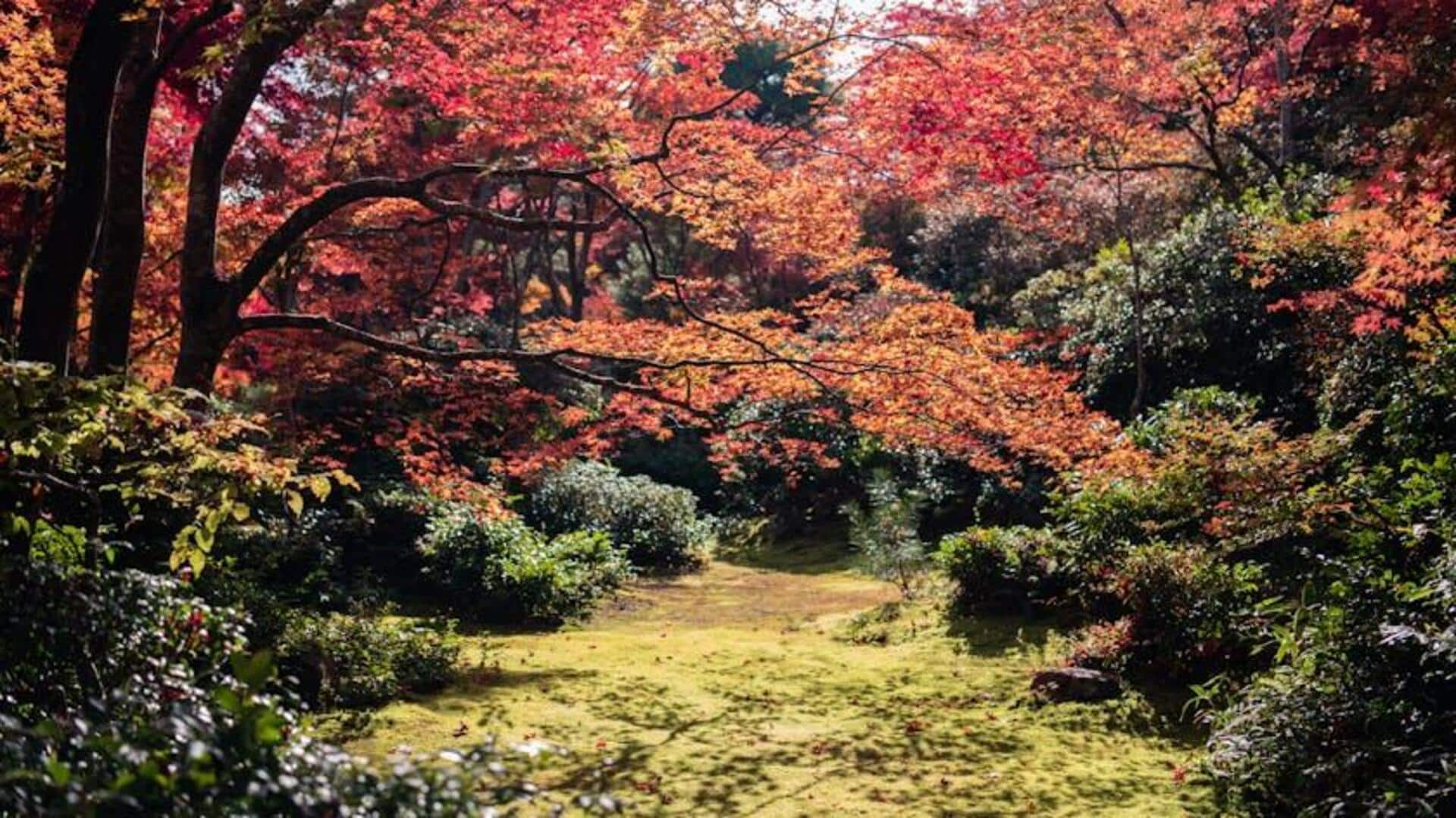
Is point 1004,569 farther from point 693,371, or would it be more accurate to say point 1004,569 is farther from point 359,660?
point 359,660

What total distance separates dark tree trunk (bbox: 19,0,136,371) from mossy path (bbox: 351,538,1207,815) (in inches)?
97.8

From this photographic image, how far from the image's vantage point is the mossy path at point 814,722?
5309mm

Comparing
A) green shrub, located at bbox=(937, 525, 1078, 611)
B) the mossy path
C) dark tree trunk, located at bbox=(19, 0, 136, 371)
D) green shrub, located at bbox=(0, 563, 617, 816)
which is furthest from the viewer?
green shrub, located at bbox=(937, 525, 1078, 611)

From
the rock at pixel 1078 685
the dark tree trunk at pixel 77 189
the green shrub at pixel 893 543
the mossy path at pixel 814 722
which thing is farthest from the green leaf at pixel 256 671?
the green shrub at pixel 893 543

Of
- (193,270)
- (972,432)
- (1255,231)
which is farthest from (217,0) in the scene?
(1255,231)

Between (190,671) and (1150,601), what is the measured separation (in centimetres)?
610

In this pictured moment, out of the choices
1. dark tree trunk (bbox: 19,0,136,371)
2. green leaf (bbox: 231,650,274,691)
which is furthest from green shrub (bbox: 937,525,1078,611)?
green leaf (bbox: 231,650,274,691)

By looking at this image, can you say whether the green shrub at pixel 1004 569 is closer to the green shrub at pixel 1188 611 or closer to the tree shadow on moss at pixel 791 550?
the green shrub at pixel 1188 611

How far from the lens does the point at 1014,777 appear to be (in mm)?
5586

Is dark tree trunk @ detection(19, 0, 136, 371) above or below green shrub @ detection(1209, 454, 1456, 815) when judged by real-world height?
above

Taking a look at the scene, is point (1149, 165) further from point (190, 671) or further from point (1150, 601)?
point (190, 671)

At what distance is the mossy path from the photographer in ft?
17.4

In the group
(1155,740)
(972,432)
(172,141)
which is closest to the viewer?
(1155,740)

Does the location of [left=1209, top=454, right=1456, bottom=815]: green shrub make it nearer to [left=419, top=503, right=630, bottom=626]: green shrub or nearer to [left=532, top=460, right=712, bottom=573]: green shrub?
[left=419, top=503, right=630, bottom=626]: green shrub
